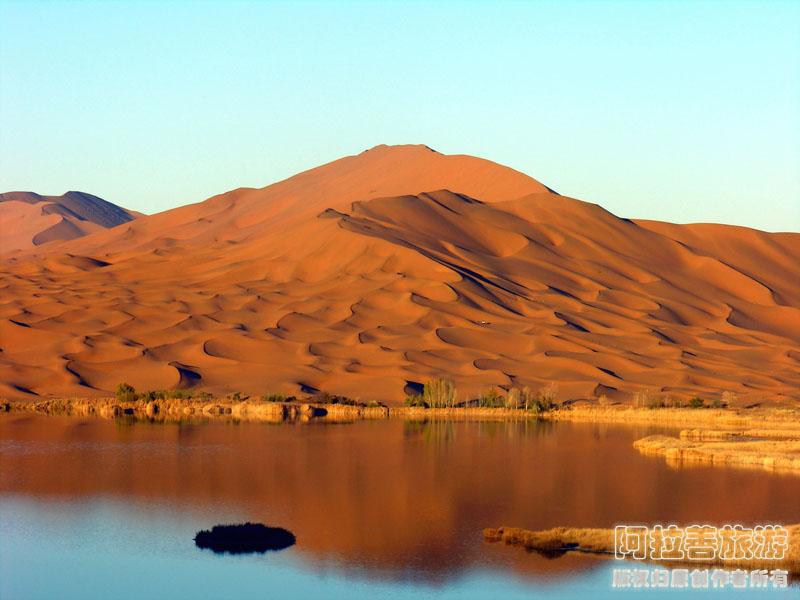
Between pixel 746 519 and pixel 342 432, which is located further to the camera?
pixel 342 432

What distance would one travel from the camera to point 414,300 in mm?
96812

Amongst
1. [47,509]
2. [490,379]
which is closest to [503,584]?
[47,509]

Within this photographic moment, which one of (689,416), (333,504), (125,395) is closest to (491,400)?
(689,416)

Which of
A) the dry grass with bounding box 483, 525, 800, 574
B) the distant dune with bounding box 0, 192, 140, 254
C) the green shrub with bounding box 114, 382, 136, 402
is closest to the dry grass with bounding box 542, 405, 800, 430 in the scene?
the green shrub with bounding box 114, 382, 136, 402

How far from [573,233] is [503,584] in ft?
323

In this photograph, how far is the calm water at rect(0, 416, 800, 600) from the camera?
25.5 m

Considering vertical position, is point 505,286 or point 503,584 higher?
point 505,286

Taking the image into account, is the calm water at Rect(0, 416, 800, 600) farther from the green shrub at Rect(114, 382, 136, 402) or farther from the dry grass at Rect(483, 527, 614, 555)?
the green shrub at Rect(114, 382, 136, 402)

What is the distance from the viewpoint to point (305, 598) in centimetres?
2442

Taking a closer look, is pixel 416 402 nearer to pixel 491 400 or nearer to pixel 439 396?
pixel 439 396

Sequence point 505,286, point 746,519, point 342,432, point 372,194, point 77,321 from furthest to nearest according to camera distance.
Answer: point 372,194 < point 505,286 < point 77,321 < point 342,432 < point 746,519

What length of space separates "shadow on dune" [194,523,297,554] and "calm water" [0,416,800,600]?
430mm

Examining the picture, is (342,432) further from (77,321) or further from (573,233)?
(573,233)

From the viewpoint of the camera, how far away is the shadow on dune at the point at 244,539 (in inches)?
Result: 1102
